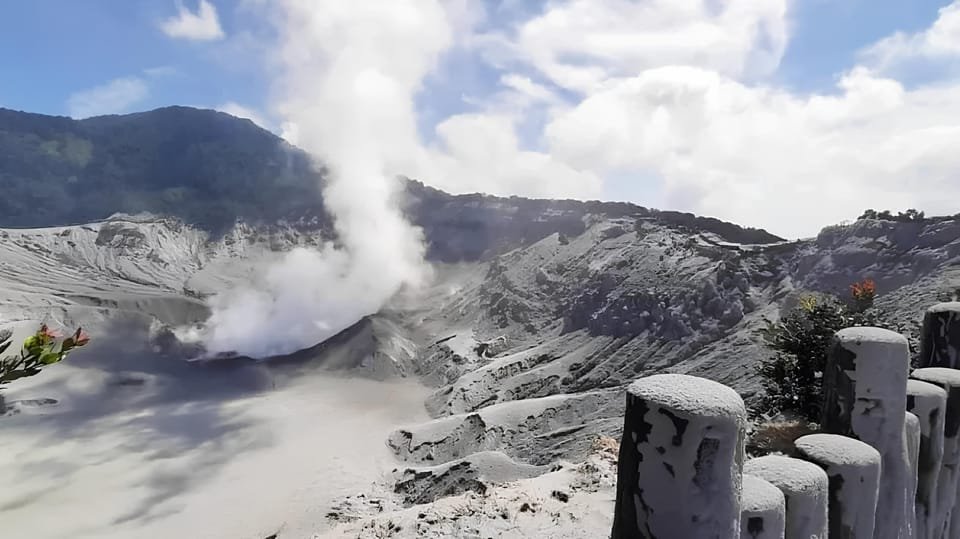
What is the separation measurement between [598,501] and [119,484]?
17.7 metres

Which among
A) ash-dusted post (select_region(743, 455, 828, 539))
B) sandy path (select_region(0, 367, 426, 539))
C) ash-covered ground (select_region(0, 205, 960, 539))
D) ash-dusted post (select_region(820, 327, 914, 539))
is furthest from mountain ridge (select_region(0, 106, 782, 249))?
ash-dusted post (select_region(743, 455, 828, 539))

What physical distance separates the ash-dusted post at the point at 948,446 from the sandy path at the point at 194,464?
538 inches

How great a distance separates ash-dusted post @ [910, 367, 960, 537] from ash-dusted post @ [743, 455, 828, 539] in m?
3.18

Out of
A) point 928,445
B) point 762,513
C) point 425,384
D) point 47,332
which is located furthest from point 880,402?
point 425,384

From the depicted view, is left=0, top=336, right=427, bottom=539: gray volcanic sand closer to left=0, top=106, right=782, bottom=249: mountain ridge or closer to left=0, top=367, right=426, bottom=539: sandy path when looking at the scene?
left=0, top=367, right=426, bottom=539: sandy path

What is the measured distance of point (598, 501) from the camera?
9.38 m

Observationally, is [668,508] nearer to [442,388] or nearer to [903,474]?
[903,474]

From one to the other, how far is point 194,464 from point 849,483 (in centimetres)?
2197

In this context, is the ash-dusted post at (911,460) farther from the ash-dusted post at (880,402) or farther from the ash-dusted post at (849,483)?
the ash-dusted post at (849,483)

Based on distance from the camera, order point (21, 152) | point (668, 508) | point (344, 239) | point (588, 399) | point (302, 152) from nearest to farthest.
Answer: point (668, 508)
point (588, 399)
point (344, 239)
point (21, 152)
point (302, 152)

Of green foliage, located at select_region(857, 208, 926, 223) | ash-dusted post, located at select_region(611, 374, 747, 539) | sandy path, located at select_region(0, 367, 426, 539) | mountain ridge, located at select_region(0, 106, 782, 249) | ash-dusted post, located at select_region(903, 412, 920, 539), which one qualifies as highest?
mountain ridge, located at select_region(0, 106, 782, 249)

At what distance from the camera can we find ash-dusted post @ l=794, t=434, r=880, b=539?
191 inches

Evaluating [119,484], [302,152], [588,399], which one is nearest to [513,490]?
[588,399]

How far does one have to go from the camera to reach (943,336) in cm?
725
